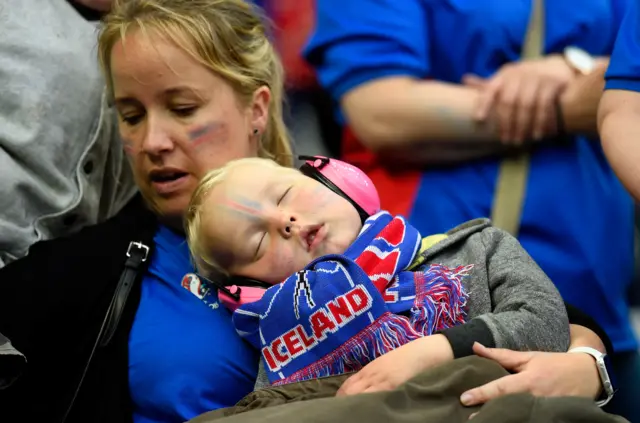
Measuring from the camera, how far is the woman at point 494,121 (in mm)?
1597

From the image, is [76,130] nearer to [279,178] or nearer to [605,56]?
[279,178]

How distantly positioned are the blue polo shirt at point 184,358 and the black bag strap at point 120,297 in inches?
1.1

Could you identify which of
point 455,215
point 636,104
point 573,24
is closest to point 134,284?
point 455,215

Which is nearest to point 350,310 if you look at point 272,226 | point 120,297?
point 272,226

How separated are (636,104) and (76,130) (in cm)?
89

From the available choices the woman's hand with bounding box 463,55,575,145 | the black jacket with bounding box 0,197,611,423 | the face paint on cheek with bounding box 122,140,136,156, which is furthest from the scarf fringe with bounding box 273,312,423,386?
the woman's hand with bounding box 463,55,575,145

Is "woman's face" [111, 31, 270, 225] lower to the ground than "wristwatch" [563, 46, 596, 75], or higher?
lower

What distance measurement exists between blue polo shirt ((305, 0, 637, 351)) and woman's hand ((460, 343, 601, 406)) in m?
0.52

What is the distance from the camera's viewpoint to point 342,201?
1.22 m

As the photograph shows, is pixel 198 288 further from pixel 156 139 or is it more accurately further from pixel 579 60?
pixel 579 60

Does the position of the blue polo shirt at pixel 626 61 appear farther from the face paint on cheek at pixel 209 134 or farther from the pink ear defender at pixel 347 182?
the face paint on cheek at pixel 209 134

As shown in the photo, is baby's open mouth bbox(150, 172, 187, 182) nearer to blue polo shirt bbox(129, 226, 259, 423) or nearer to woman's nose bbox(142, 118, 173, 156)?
woman's nose bbox(142, 118, 173, 156)

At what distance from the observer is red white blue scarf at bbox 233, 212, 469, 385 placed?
1.10 meters

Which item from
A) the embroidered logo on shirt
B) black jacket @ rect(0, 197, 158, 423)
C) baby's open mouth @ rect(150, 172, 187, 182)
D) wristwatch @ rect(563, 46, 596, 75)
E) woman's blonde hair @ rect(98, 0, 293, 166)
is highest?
wristwatch @ rect(563, 46, 596, 75)
